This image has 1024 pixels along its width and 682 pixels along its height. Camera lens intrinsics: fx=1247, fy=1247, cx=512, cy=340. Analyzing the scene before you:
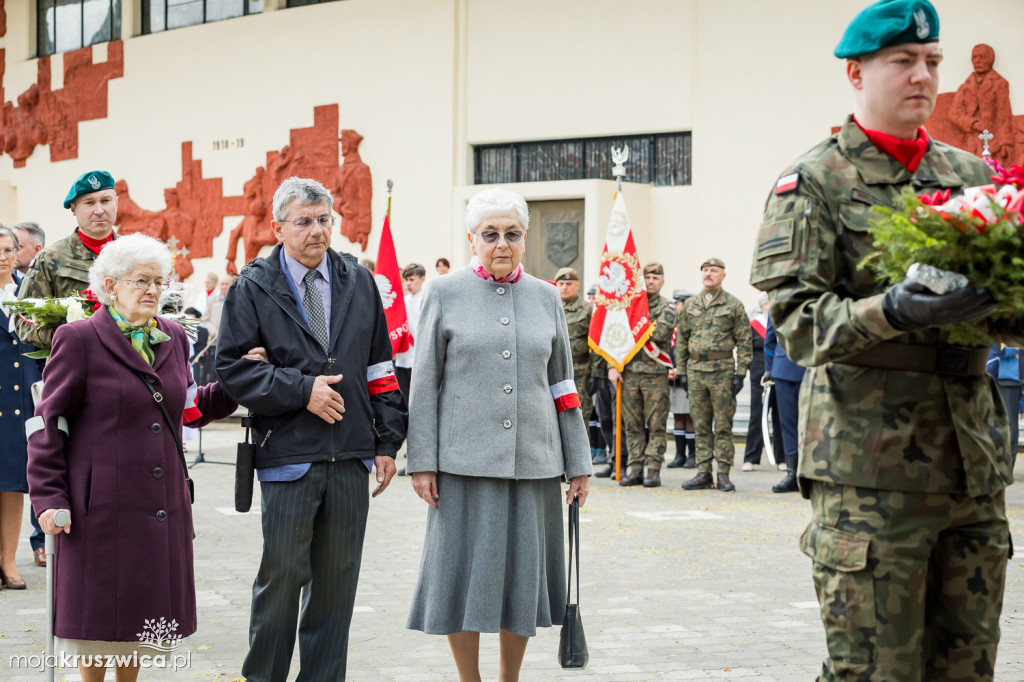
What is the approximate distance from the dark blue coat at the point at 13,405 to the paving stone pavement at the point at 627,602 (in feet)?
1.96

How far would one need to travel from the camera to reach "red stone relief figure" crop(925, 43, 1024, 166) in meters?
15.8

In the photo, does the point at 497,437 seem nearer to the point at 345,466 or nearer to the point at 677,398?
the point at 345,466

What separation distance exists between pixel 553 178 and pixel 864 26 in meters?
17.3

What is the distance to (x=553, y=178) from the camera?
66.0 feet

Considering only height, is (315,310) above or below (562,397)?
above

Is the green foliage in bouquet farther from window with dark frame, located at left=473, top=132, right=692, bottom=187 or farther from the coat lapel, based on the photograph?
window with dark frame, located at left=473, top=132, right=692, bottom=187

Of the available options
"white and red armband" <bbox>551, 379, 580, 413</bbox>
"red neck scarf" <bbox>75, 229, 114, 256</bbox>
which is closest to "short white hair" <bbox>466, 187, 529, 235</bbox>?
"white and red armband" <bbox>551, 379, 580, 413</bbox>

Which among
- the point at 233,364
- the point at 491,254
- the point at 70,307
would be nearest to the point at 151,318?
the point at 233,364

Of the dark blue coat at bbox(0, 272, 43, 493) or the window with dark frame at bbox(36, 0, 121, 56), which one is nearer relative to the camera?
the dark blue coat at bbox(0, 272, 43, 493)

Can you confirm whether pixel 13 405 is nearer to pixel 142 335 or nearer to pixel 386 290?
pixel 142 335

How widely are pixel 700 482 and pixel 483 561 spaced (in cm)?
724

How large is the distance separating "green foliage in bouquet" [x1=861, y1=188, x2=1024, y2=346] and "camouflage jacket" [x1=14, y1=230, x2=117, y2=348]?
179 inches

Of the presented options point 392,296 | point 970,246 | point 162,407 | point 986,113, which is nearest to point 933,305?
point 970,246

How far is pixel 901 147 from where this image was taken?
295 cm
